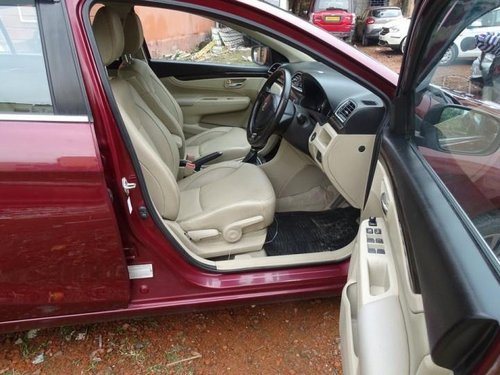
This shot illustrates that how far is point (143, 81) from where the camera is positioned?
2227 millimetres

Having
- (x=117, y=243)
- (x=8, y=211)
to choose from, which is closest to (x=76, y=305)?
(x=117, y=243)

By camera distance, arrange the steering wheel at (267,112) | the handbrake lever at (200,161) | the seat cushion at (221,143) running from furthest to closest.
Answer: the seat cushion at (221,143) < the handbrake lever at (200,161) < the steering wheel at (267,112)

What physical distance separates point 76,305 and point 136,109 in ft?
3.04

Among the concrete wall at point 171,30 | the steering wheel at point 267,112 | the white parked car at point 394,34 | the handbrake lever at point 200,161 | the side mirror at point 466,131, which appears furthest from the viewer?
the white parked car at point 394,34

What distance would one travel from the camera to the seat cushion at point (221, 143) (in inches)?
108

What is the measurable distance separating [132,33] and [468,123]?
1717mm

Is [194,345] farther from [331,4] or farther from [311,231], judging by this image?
[331,4]

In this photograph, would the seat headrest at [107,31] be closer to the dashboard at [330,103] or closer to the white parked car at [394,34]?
the dashboard at [330,103]

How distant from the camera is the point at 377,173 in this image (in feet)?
4.88

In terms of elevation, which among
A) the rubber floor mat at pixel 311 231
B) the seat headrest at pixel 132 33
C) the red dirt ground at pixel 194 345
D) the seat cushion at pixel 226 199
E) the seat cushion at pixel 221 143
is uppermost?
the seat headrest at pixel 132 33

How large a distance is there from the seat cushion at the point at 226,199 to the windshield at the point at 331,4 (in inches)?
445

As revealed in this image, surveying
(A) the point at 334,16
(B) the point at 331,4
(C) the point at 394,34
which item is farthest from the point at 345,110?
(B) the point at 331,4

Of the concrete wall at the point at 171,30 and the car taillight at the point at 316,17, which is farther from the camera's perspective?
the car taillight at the point at 316,17

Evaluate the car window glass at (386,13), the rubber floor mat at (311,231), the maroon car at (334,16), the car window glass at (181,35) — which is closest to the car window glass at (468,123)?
the rubber floor mat at (311,231)
